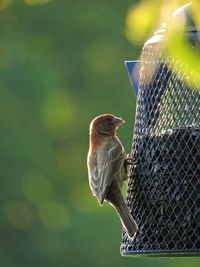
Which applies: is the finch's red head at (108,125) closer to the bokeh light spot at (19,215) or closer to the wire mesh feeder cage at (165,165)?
the wire mesh feeder cage at (165,165)

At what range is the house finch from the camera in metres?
7.23

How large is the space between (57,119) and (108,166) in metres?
14.1

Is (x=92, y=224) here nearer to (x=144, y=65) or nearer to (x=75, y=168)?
(x=75, y=168)

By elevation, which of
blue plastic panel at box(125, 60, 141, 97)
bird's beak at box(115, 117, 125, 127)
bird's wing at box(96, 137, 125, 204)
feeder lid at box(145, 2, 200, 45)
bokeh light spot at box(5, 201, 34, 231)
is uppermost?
feeder lid at box(145, 2, 200, 45)

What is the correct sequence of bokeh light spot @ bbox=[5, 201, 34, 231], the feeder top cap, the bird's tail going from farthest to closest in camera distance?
bokeh light spot @ bbox=[5, 201, 34, 231], the bird's tail, the feeder top cap

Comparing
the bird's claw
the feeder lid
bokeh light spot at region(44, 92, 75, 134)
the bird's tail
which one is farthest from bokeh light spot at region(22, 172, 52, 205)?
the feeder lid

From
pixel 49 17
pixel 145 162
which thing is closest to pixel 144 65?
pixel 145 162

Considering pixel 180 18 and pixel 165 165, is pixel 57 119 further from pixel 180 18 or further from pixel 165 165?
pixel 180 18

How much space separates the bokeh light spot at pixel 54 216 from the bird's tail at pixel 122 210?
480 inches

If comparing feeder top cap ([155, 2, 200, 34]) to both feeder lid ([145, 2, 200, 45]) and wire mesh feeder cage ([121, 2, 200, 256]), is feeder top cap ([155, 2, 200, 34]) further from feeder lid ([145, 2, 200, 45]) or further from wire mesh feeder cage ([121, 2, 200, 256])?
wire mesh feeder cage ([121, 2, 200, 256])

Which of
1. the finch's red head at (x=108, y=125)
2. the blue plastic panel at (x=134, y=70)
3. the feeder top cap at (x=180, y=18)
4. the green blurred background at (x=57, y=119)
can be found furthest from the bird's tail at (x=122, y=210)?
the green blurred background at (x=57, y=119)

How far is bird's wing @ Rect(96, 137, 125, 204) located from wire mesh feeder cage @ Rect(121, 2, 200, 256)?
0.64ft

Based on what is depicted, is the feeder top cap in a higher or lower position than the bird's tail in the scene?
higher

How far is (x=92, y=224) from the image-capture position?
62.8 feet
